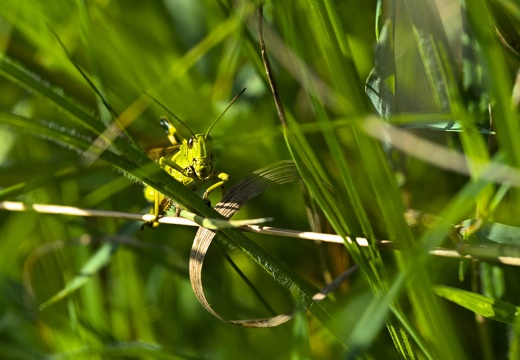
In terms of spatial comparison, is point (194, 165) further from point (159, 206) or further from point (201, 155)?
point (159, 206)

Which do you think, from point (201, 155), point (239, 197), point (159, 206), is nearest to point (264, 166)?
point (201, 155)

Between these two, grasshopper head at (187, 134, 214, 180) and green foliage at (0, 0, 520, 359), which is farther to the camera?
grasshopper head at (187, 134, 214, 180)

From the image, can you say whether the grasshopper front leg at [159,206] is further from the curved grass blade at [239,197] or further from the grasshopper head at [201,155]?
the curved grass blade at [239,197]

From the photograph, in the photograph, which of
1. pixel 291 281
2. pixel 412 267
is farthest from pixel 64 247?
pixel 412 267

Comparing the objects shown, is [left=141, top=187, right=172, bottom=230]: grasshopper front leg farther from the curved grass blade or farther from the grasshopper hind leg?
the curved grass blade

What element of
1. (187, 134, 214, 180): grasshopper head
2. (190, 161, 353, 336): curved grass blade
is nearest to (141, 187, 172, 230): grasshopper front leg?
(187, 134, 214, 180): grasshopper head

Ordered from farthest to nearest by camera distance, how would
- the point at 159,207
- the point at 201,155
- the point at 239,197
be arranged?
the point at 201,155 < the point at 159,207 < the point at 239,197
